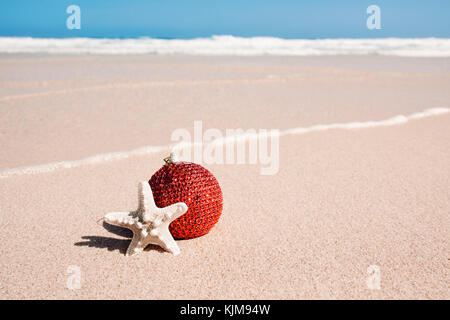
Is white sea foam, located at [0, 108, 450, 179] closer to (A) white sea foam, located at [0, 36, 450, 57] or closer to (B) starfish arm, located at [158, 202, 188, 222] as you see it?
(B) starfish arm, located at [158, 202, 188, 222]

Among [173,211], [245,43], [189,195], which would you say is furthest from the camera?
[245,43]

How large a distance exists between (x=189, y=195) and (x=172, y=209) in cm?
14

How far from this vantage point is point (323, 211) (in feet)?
9.57

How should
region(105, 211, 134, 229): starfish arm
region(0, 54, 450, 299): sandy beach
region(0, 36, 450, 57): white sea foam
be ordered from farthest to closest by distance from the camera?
region(0, 36, 450, 57): white sea foam → region(105, 211, 134, 229): starfish arm → region(0, 54, 450, 299): sandy beach

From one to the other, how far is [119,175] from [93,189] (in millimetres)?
361

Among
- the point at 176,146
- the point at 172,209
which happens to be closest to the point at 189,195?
the point at 172,209

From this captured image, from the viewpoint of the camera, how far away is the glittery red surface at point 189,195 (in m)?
2.31

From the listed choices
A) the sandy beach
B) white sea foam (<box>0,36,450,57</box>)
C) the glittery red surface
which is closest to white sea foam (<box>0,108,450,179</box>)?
the sandy beach

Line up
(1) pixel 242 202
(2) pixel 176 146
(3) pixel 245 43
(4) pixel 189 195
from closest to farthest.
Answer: (4) pixel 189 195
(1) pixel 242 202
(2) pixel 176 146
(3) pixel 245 43

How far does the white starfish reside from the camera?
2.20 metres

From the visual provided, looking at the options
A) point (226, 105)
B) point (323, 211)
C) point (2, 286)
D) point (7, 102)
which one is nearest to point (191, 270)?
point (2, 286)

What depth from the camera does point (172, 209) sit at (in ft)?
7.20

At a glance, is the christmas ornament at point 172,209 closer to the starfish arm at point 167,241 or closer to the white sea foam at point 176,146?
the starfish arm at point 167,241

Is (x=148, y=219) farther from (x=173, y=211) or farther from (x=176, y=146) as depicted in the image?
Result: (x=176, y=146)
